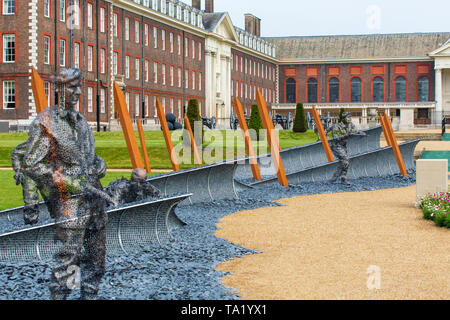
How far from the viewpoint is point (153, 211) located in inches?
308

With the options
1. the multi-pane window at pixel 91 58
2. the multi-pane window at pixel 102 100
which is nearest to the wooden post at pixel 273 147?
the multi-pane window at pixel 91 58

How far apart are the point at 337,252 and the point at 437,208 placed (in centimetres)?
315

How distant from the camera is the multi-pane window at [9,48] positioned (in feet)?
119

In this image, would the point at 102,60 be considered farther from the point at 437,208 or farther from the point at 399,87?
the point at 399,87

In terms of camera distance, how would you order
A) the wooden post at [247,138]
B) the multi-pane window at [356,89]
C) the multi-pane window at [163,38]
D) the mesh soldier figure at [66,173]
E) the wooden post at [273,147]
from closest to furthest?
the mesh soldier figure at [66,173] < the wooden post at [273,147] < the wooden post at [247,138] < the multi-pane window at [163,38] < the multi-pane window at [356,89]

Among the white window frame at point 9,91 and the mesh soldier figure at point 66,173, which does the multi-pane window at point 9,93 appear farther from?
the mesh soldier figure at point 66,173

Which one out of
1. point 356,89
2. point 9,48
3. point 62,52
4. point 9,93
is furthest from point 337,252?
point 356,89

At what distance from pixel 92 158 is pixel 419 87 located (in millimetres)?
73511

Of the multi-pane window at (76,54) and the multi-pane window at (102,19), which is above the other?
the multi-pane window at (102,19)

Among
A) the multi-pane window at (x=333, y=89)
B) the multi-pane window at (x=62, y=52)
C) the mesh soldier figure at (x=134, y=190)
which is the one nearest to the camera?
the mesh soldier figure at (x=134, y=190)

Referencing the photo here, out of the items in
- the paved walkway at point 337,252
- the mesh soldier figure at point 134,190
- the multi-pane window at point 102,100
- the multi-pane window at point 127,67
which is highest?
the multi-pane window at point 127,67

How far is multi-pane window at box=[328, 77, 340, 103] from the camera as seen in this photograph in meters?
76.8

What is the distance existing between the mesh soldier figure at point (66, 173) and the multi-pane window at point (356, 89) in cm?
7329
